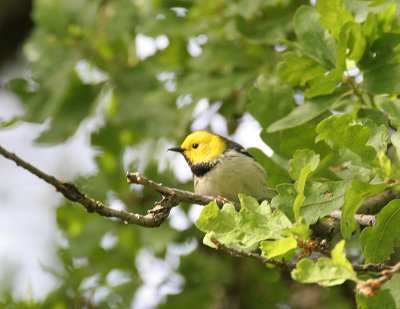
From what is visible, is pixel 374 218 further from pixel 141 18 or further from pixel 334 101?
pixel 141 18

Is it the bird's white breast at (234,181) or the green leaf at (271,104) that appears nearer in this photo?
the green leaf at (271,104)

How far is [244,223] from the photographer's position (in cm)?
218

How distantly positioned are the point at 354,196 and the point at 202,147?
2.17m

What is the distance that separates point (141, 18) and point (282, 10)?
954 millimetres

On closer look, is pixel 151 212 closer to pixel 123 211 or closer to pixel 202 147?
pixel 123 211

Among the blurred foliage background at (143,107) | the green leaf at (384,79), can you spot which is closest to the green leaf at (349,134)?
the green leaf at (384,79)

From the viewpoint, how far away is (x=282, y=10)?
13.1 ft

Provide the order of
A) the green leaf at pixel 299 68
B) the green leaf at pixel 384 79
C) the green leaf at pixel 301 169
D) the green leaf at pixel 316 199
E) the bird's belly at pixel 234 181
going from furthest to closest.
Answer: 1. the bird's belly at pixel 234 181
2. the green leaf at pixel 299 68
3. the green leaf at pixel 384 79
4. the green leaf at pixel 316 199
5. the green leaf at pixel 301 169

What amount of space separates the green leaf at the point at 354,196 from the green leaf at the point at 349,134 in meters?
0.08

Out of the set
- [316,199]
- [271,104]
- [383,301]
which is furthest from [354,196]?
[271,104]

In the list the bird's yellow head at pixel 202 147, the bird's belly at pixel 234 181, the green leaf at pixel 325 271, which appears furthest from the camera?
the bird's yellow head at pixel 202 147

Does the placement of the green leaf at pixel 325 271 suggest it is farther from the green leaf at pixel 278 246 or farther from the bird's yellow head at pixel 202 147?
the bird's yellow head at pixel 202 147

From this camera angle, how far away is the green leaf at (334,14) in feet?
9.32

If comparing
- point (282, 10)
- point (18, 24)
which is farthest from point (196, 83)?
point (18, 24)
